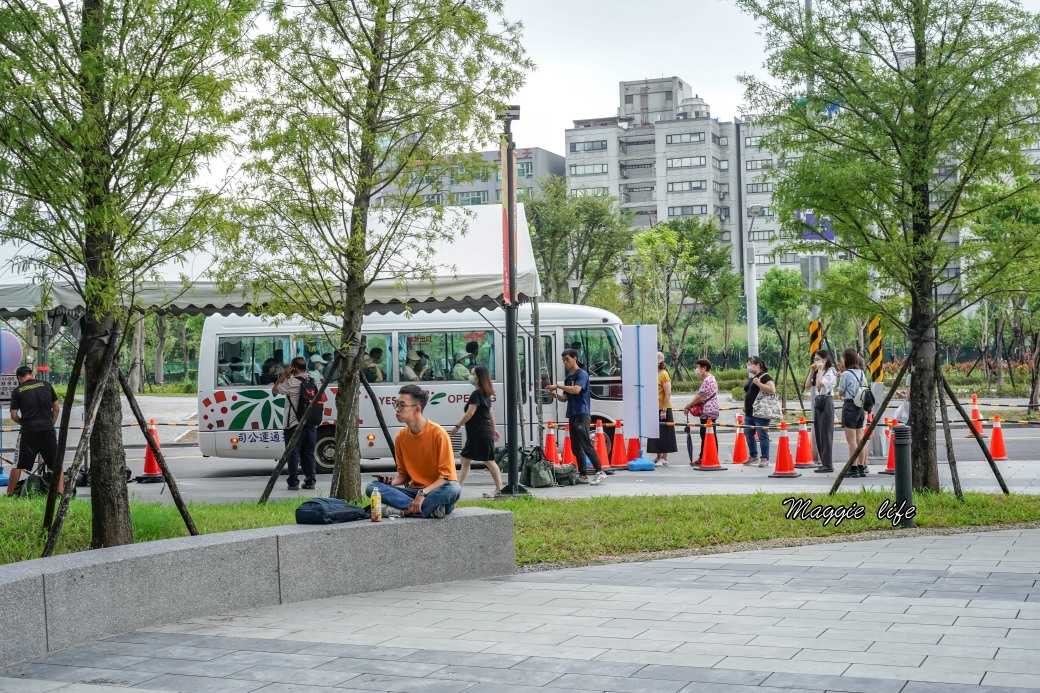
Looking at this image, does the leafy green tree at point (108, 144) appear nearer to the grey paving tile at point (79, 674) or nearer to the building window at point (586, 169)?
the grey paving tile at point (79, 674)

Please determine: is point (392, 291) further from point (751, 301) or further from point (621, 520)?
point (751, 301)

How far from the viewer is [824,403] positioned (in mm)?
16828

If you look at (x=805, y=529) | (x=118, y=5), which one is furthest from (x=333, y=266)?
(x=805, y=529)

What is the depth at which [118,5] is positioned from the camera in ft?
28.4

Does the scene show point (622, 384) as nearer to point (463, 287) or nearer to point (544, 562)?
point (463, 287)

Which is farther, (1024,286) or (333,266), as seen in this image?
(333,266)

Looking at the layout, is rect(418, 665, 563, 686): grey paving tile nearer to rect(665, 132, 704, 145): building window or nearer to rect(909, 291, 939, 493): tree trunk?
rect(909, 291, 939, 493): tree trunk

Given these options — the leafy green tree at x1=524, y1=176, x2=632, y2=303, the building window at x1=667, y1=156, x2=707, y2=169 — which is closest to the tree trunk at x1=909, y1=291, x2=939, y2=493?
the leafy green tree at x1=524, y1=176, x2=632, y2=303

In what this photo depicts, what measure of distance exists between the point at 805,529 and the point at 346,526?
15.1ft

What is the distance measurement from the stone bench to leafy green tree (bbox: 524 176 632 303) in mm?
42108

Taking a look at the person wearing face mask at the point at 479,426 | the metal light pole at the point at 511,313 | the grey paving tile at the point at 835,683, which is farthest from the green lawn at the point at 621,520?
the grey paving tile at the point at 835,683

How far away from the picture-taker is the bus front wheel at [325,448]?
18.9m

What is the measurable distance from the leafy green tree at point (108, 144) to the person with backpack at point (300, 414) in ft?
23.9

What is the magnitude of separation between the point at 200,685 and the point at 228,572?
1934 mm
